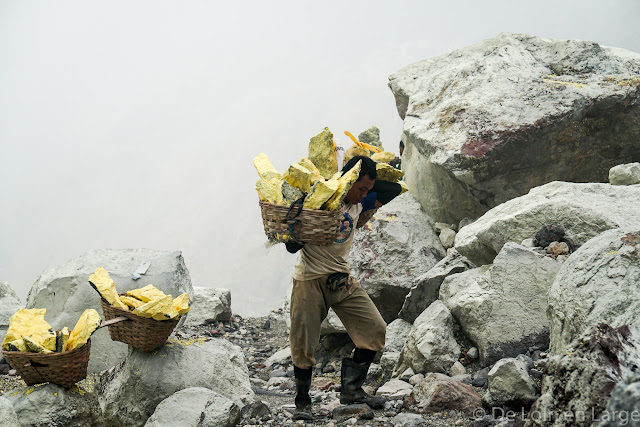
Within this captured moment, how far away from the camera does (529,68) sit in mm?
8547

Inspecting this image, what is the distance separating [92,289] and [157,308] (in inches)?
126

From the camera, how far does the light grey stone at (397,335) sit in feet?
21.2

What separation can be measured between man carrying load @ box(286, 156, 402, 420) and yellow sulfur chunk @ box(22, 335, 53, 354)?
1.85 metres

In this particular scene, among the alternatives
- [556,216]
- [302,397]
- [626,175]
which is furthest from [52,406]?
[626,175]

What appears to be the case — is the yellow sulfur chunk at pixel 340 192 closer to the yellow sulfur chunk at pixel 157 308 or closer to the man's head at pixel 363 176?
the man's head at pixel 363 176

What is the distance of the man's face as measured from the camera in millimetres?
4430

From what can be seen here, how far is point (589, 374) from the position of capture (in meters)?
2.38

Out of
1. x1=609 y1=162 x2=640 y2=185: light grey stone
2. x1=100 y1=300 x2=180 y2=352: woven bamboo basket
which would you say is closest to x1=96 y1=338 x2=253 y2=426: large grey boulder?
x1=100 y1=300 x2=180 y2=352: woven bamboo basket

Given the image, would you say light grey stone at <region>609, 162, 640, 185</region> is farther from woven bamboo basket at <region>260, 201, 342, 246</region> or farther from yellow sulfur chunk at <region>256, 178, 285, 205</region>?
yellow sulfur chunk at <region>256, 178, 285, 205</region>

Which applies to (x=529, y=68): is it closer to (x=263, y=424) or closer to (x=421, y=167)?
(x=421, y=167)

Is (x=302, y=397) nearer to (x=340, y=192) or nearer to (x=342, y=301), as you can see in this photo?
(x=342, y=301)

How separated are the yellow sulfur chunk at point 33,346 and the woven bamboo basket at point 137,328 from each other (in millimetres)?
482

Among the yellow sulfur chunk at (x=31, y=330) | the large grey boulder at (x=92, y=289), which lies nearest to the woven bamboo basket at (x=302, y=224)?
the yellow sulfur chunk at (x=31, y=330)

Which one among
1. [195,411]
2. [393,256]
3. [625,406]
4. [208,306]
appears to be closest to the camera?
[625,406]
